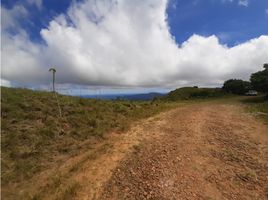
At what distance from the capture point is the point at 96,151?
30.4 ft

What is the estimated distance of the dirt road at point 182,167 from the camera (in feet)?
21.0

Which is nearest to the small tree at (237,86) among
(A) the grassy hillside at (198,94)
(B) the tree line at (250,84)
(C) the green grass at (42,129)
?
(B) the tree line at (250,84)

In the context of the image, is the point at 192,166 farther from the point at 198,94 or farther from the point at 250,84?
the point at 198,94

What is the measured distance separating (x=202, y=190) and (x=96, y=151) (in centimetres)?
452

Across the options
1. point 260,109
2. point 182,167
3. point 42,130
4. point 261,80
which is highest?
point 261,80

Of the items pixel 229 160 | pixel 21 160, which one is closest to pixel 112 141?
pixel 21 160

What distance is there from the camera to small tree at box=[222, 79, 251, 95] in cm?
4512

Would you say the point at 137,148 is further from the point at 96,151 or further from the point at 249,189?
the point at 249,189

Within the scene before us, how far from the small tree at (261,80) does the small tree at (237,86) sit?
39.9 feet

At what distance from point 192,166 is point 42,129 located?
675 cm

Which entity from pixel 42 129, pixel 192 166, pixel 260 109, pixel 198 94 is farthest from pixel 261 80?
pixel 42 129

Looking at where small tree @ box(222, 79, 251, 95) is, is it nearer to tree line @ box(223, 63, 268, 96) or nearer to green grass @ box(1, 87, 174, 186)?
tree line @ box(223, 63, 268, 96)

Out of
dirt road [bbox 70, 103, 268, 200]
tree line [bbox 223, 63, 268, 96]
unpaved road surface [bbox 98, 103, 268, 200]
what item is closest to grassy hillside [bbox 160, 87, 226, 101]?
tree line [bbox 223, 63, 268, 96]

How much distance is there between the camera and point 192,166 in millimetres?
7867
